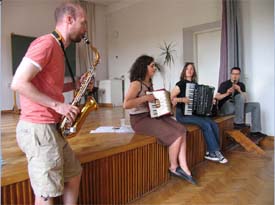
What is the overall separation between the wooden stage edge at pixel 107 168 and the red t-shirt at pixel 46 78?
1.44 ft

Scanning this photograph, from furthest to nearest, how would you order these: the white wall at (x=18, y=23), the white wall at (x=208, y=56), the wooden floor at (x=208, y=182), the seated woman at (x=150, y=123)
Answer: the white wall at (x=18, y=23), the white wall at (x=208, y=56), the seated woman at (x=150, y=123), the wooden floor at (x=208, y=182)

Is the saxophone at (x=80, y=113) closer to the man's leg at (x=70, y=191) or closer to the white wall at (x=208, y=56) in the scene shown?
the man's leg at (x=70, y=191)

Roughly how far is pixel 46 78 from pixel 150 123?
1381 millimetres

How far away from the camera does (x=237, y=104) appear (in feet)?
12.9

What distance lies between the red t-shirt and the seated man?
10.0 ft

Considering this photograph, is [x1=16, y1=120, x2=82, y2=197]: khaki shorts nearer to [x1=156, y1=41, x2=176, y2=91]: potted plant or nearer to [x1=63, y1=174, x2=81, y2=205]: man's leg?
[x1=63, y1=174, x2=81, y2=205]: man's leg

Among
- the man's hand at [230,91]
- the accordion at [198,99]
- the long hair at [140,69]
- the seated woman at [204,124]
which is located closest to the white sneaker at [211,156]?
the seated woman at [204,124]

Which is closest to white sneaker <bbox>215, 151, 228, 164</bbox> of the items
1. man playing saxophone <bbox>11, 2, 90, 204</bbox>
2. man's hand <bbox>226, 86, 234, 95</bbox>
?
man's hand <bbox>226, 86, 234, 95</bbox>

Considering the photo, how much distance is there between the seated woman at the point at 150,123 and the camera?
2434 millimetres

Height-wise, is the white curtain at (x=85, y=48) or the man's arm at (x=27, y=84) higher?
the white curtain at (x=85, y=48)

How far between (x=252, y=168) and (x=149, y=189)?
1.23 metres

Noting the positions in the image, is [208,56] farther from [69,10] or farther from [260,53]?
[69,10]

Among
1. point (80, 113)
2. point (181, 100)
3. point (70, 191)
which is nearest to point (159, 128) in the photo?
point (181, 100)

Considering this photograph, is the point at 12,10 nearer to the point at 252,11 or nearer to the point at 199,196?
the point at 252,11
